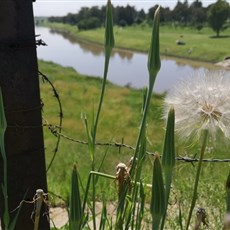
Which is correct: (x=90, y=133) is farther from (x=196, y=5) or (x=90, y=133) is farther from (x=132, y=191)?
(x=196, y=5)

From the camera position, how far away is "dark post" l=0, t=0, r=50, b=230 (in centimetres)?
169

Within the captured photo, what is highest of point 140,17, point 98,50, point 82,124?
point 82,124

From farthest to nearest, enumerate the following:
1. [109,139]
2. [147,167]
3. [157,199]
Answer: [109,139], [147,167], [157,199]

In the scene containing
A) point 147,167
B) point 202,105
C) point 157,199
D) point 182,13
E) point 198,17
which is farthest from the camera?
point 182,13

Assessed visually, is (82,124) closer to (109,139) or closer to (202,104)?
(109,139)

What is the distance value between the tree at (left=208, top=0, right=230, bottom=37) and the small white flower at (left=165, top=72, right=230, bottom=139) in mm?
64752

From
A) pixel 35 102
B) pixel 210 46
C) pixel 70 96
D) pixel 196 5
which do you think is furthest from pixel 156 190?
pixel 196 5

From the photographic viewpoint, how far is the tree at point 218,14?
214 feet

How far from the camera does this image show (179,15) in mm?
94750

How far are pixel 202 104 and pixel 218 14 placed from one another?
233 ft

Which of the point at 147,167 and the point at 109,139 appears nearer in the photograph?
the point at 147,167

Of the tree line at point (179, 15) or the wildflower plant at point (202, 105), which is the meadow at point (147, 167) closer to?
the wildflower plant at point (202, 105)

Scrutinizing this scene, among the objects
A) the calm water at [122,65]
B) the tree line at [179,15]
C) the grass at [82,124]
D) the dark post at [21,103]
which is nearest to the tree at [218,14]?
the tree line at [179,15]

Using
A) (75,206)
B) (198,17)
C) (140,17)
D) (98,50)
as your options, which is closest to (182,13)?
(198,17)
